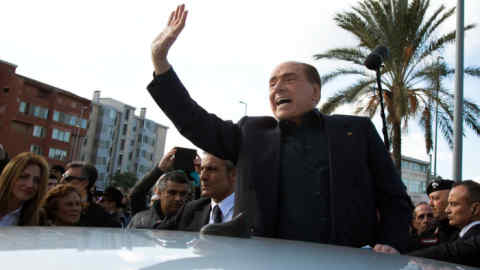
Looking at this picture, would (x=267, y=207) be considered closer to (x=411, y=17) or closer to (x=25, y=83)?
(x=411, y=17)

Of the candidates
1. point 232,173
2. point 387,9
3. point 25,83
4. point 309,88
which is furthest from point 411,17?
point 25,83

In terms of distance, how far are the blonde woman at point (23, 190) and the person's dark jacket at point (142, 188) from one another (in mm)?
1635

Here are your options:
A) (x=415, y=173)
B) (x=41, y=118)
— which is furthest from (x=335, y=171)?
(x=415, y=173)

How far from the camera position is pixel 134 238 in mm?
1295

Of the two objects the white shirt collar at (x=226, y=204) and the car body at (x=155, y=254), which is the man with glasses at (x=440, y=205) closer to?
the white shirt collar at (x=226, y=204)

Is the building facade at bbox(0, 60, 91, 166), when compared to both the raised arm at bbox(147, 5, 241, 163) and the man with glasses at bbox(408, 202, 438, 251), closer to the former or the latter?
the man with glasses at bbox(408, 202, 438, 251)

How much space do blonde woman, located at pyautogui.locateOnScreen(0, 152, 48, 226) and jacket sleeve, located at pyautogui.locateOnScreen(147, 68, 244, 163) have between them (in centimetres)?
185

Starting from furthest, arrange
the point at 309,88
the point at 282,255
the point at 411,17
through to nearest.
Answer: the point at 411,17 < the point at 309,88 < the point at 282,255

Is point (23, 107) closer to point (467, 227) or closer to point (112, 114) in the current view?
point (112, 114)

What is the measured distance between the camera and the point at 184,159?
5082 mm

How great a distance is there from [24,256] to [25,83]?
208 ft

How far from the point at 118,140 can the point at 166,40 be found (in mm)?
83495

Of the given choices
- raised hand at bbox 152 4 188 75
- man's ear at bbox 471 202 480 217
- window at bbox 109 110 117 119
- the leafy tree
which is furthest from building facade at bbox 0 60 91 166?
raised hand at bbox 152 4 188 75

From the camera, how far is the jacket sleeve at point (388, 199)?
2209 millimetres
